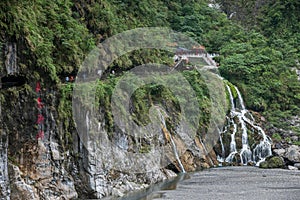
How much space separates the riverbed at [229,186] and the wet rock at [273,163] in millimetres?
1316

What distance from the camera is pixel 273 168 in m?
26.6

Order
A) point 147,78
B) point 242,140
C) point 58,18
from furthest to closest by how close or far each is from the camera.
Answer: point 242,140
point 147,78
point 58,18

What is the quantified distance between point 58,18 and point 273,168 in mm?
14670

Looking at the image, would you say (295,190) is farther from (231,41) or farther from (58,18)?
(231,41)

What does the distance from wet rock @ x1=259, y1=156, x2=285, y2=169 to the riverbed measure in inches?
51.8

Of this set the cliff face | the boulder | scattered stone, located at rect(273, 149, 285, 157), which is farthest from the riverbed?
scattered stone, located at rect(273, 149, 285, 157)

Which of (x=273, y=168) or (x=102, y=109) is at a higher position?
(x=102, y=109)

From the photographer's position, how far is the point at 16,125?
16312mm

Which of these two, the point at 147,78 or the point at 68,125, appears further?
the point at 147,78

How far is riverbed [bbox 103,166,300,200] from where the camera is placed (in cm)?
1791

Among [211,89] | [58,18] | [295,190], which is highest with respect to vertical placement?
[58,18]

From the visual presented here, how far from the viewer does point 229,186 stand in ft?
65.7

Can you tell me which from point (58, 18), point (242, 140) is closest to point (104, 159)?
point (58, 18)

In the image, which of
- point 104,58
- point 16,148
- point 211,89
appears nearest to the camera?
point 16,148
